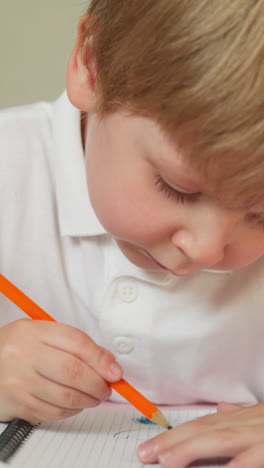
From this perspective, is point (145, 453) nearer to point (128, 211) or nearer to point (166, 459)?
point (166, 459)

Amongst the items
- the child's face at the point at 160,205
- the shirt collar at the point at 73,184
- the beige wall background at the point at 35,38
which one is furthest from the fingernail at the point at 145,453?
the beige wall background at the point at 35,38

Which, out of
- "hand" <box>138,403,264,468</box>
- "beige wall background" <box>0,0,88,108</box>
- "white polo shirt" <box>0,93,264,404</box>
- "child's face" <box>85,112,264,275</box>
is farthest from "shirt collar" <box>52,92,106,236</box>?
"beige wall background" <box>0,0,88,108</box>

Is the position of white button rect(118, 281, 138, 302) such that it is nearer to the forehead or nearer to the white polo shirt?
the white polo shirt

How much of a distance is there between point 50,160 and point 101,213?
183mm

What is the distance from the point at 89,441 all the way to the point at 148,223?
156mm

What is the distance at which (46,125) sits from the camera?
75 centimetres

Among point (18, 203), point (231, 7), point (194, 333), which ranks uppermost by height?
point (231, 7)

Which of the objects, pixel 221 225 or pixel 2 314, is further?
pixel 2 314

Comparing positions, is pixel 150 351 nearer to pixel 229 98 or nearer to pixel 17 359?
pixel 17 359

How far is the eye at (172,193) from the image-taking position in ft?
1.65

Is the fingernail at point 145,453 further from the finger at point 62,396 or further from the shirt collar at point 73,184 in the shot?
the shirt collar at point 73,184

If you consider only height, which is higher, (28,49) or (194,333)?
(28,49)

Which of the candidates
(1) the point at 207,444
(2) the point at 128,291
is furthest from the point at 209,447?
(2) the point at 128,291

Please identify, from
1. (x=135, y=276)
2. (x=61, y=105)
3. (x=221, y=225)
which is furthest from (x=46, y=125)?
(x=221, y=225)
